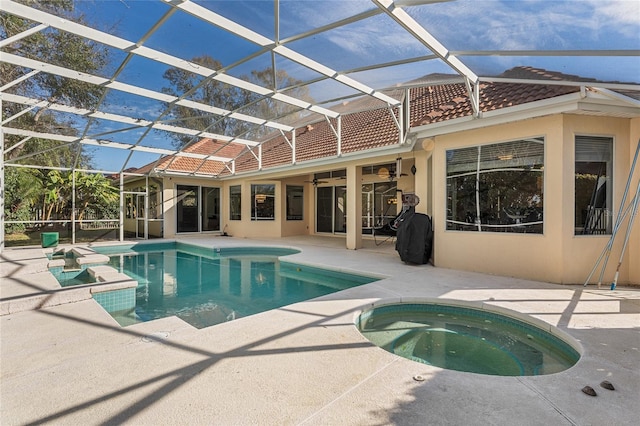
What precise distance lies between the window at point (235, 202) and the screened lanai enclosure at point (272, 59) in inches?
187

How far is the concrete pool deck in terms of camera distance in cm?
210

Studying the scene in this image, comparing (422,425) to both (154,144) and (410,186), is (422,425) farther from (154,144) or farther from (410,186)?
(154,144)

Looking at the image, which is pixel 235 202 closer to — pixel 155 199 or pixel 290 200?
pixel 290 200

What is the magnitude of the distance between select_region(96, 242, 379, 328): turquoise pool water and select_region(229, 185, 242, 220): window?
4.28 metres

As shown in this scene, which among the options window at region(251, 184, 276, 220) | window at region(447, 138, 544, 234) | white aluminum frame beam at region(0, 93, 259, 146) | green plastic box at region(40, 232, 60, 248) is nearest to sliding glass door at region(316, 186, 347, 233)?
window at region(251, 184, 276, 220)

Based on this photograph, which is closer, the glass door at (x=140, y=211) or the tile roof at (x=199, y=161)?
the tile roof at (x=199, y=161)

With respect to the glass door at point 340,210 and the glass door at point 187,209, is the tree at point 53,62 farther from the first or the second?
the glass door at point 340,210

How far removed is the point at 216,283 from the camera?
7.33m

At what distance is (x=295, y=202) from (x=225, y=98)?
26.3 feet

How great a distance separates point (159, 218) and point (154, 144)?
15.0 ft

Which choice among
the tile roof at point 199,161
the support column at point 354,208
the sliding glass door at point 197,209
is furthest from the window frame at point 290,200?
the support column at point 354,208

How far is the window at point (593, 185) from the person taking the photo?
19.1ft

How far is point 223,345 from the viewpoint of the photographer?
3.11m

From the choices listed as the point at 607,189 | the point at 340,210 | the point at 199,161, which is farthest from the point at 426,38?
the point at 199,161
